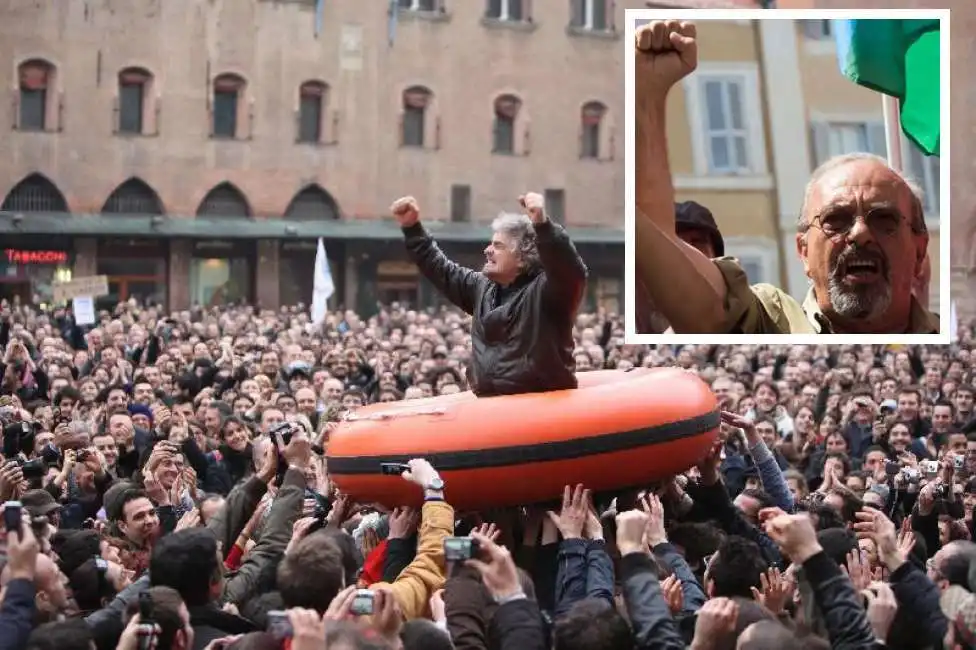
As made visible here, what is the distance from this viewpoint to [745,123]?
8.69 meters

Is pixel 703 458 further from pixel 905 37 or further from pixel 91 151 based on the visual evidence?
pixel 91 151

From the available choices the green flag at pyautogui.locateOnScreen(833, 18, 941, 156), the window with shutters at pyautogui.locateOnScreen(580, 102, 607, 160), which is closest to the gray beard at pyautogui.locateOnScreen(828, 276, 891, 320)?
the green flag at pyautogui.locateOnScreen(833, 18, 941, 156)

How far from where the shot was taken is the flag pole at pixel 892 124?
29.3 ft

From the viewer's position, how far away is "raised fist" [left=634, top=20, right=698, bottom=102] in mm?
6738

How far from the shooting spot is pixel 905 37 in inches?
363

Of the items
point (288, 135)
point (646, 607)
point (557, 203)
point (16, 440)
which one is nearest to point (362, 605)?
point (646, 607)

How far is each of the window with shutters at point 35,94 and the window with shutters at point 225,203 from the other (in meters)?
4.07

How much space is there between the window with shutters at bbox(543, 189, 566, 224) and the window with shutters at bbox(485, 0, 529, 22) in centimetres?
445

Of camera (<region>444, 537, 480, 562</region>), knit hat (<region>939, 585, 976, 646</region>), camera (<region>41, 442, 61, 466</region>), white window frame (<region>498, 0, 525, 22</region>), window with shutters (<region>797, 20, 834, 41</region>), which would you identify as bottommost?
knit hat (<region>939, 585, 976, 646</region>)

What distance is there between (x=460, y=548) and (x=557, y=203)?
37.3 meters

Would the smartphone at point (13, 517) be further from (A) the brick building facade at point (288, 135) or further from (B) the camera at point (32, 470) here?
(A) the brick building facade at point (288, 135)

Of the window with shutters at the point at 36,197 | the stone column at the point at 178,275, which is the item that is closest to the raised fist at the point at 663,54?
the stone column at the point at 178,275

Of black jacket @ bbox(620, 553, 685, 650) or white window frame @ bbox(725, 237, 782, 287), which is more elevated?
white window frame @ bbox(725, 237, 782, 287)

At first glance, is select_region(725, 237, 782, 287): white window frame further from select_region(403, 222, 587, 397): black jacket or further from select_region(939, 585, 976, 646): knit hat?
select_region(939, 585, 976, 646): knit hat
